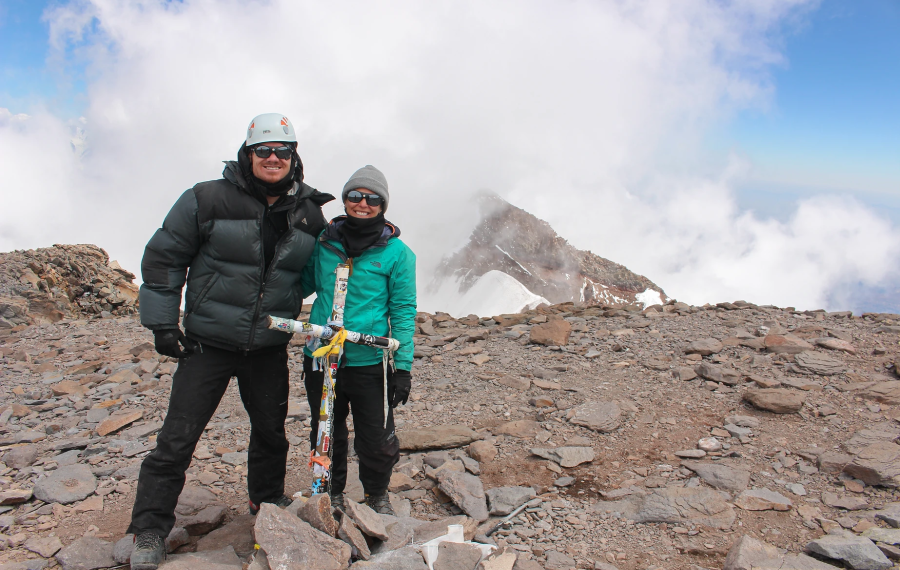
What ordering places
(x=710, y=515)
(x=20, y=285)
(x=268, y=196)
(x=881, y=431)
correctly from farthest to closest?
(x=20, y=285) < (x=881, y=431) < (x=710, y=515) < (x=268, y=196)

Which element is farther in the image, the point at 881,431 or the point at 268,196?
the point at 881,431

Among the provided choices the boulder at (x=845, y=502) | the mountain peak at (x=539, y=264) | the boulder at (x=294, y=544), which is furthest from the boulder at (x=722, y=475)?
the mountain peak at (x=539, y=264)

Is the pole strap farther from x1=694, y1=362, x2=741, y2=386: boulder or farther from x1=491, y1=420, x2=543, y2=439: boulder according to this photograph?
x1=694, y1=362, x2=741, y2=386: boulder

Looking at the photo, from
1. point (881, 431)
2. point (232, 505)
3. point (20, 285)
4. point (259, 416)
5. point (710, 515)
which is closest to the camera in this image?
point (259, 416)

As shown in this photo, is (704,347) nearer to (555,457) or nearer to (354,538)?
(555,457)

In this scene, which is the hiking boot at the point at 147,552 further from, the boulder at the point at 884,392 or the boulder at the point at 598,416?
the boulder at the point at 884,392

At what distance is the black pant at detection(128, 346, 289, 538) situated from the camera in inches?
137

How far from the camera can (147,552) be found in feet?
11.0

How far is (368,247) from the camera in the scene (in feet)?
12.3

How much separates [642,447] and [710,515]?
1.39m

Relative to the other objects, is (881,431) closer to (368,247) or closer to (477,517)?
(477,517)

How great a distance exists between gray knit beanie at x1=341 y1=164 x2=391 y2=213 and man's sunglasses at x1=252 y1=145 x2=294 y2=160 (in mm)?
449

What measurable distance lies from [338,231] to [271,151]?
2.31 feet

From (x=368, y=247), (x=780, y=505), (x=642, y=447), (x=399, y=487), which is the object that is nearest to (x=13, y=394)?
(x=399, y=487)
